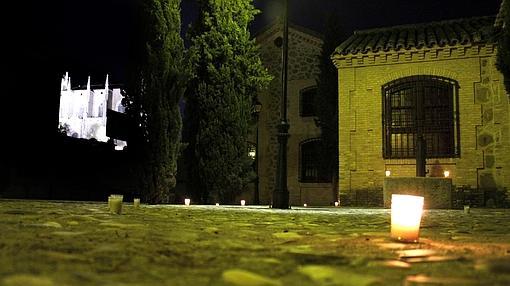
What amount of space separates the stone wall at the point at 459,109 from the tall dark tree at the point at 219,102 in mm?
3719

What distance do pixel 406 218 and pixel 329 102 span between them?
61.0 feet

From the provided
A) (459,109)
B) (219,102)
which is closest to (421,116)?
(459,109)

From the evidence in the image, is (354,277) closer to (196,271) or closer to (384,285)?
(384,285)

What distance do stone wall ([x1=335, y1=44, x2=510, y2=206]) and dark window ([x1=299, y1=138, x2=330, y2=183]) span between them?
24.6 feet

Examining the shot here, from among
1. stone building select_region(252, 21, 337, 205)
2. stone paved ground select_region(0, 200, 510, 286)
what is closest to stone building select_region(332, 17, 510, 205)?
stone building select_region(252, 21, 337, 205)

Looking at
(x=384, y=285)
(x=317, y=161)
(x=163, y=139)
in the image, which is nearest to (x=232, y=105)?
(x=163, y=139)

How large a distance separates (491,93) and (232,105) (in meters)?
8.69

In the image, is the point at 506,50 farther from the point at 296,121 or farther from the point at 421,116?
the point at 296,121

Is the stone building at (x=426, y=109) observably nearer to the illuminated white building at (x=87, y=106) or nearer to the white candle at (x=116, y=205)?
the white candle at (x=116, y=205)

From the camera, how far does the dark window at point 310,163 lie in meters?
24.3

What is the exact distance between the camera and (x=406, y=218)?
390 cm

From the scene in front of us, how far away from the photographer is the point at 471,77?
612 inches

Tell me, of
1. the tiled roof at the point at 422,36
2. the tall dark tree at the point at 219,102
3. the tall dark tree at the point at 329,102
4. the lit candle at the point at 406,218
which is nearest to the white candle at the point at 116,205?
the lit candle at the point at 406,218

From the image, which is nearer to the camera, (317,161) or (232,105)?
(232,105)
